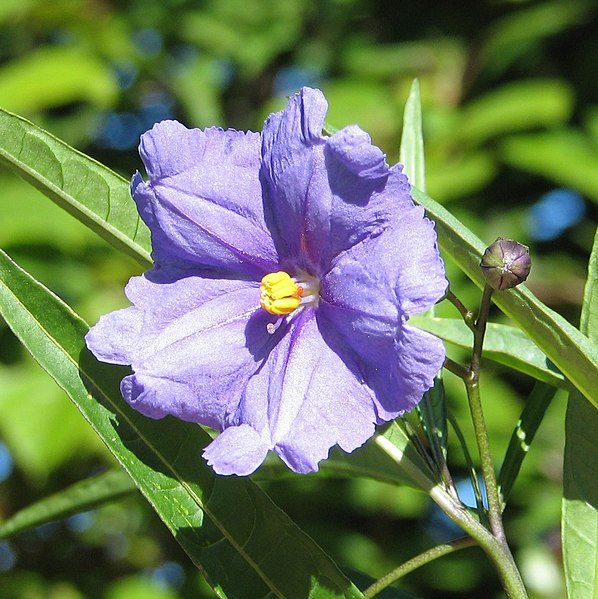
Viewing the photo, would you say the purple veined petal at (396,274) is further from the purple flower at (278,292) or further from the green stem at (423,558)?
the green stem at (423,558)

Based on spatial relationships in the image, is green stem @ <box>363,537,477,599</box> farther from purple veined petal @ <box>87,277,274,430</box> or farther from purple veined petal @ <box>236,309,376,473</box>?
purple veined petal @ <box>87,277,274,430</box>

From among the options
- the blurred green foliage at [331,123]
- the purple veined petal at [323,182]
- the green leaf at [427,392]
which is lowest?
the blurred green foliage at [331,123]

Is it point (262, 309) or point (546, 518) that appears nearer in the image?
point (262, 309)

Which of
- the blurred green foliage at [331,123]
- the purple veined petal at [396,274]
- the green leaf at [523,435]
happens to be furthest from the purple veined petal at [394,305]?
the blurred green foliage at [331,123]

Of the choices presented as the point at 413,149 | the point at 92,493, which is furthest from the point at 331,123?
the point at 92,493

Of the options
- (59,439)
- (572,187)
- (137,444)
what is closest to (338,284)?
(137,444)

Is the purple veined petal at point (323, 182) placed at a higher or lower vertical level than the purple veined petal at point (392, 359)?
higher

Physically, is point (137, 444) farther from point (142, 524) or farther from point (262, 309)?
point (142, 524)
